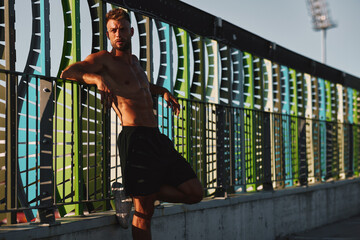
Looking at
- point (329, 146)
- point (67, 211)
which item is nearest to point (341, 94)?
point (329, 146)

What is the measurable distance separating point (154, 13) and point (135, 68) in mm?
2671

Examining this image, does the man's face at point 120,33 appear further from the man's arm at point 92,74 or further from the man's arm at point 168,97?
the man's arm at point 168,97

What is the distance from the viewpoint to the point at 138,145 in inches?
191

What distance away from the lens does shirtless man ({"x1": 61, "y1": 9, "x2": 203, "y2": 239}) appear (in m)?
4.84

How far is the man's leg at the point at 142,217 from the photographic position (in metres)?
4.91

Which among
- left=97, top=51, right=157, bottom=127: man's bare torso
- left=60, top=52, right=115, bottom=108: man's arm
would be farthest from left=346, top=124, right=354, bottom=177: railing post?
left=60, top=52, right=115, bottom=108: man's arm

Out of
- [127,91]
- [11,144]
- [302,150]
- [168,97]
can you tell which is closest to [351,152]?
[302,150]

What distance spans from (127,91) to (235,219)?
131 inches

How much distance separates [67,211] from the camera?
18.7 feet

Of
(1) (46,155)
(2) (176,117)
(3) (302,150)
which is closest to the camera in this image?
(1) (46,155)

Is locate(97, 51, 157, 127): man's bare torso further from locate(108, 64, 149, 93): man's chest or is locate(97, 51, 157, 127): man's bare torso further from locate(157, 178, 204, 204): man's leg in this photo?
locate(157, 178, 204, 204): man's leg

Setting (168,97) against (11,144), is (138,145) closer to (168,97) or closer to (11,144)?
(168,97)

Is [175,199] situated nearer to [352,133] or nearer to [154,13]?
[154,13]

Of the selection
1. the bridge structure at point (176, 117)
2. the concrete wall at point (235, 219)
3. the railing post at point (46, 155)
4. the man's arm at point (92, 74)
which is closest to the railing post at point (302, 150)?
the bridge structure at point (176, 117)
